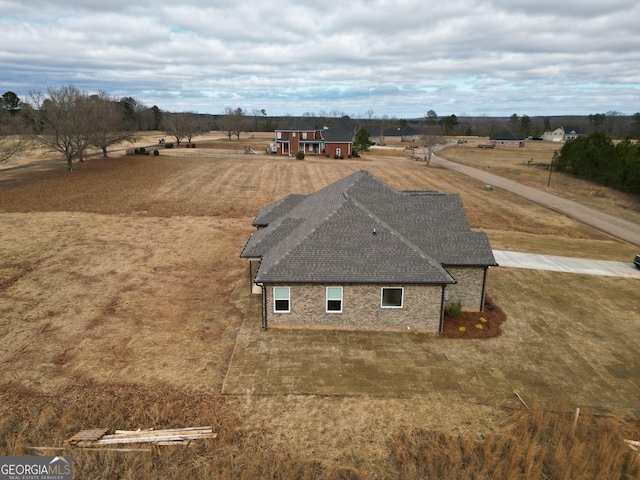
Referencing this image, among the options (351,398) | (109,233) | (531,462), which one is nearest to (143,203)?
(109,233)

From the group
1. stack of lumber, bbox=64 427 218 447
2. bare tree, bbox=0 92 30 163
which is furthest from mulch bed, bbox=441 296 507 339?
bare tree, bbox=0 92 30 163

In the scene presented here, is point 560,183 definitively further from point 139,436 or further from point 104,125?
point 104,125

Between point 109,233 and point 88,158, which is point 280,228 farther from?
point 88,158

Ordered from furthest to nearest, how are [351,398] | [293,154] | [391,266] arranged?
[293,154] → [391,266] → [351,398]

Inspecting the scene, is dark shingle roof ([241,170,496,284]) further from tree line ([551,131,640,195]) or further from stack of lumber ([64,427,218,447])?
tree line ([551,131,640,195])

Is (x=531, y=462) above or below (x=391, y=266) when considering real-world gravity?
below
